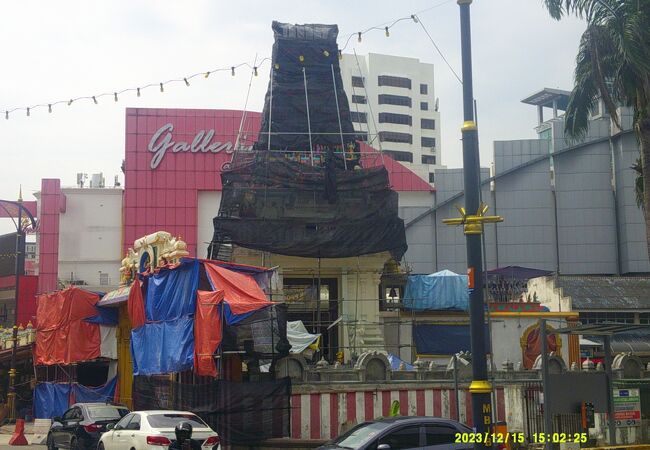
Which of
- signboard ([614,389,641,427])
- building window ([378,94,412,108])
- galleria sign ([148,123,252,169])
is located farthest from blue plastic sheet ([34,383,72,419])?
building window ([378,94,412,108])

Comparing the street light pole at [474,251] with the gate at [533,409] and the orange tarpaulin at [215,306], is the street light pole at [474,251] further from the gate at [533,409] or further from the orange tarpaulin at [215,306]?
the gate at [533,409]

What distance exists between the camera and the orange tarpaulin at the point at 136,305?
27.3 metres

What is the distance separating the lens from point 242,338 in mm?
22203

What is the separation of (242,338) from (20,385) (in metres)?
27.2

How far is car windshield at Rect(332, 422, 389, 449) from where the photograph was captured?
51.2 feet

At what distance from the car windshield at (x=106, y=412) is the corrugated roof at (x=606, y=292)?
95.1 ft

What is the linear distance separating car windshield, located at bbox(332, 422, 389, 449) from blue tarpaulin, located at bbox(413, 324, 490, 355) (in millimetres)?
22611

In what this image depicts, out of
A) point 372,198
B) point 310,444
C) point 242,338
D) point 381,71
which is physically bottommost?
point 310,444

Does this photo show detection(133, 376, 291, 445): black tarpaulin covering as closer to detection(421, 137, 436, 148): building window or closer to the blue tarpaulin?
the blue tarpaulin

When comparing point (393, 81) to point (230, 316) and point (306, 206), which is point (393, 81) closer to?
point (306, 206)

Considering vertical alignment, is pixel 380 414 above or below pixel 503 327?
below

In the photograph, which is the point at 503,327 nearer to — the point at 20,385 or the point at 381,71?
the point at 20,385

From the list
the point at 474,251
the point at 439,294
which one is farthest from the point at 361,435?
the point at 439,294

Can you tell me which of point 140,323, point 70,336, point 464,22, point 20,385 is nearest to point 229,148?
point 20,385
